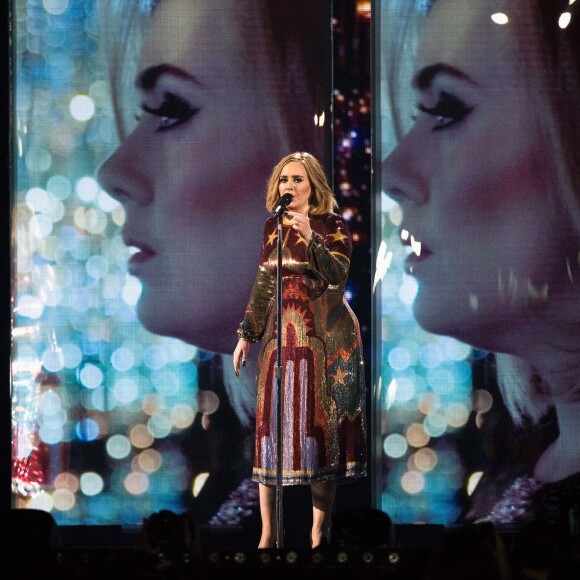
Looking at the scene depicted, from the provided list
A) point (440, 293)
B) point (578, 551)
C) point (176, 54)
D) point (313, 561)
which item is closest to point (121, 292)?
point (176, 54)

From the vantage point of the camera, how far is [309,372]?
5.11 meters

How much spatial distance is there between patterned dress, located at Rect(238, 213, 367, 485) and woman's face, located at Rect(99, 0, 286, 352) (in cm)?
84

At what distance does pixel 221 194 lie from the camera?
19.7 ft

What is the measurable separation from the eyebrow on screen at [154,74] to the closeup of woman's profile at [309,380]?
4.32ft

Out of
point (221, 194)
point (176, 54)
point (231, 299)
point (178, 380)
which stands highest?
point (176, 54)

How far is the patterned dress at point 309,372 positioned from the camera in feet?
16.7

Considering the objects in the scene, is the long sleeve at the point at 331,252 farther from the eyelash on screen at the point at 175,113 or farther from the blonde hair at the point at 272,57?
the eyelash on screen at the point at 175,113

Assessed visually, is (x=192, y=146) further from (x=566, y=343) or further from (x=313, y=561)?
(x=313, y=561)

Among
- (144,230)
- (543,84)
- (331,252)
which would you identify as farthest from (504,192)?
(144,230)

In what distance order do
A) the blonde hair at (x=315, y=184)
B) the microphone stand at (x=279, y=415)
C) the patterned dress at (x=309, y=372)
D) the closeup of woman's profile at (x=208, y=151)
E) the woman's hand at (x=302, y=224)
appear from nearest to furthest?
the microphone stand at (x=279, y=415), the woman's hand at (x=302, y=224), the patterned dress at (x=309, y=372), the blonde hair at (x=315, y=184), the closeup of woman's profile at (x=208, y=151)

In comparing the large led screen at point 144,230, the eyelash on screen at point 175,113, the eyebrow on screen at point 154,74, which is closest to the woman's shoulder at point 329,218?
the large led screen at point 144,230

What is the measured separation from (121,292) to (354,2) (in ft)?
6.45

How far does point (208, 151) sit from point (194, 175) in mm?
147

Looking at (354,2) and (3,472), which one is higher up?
(354,2)
